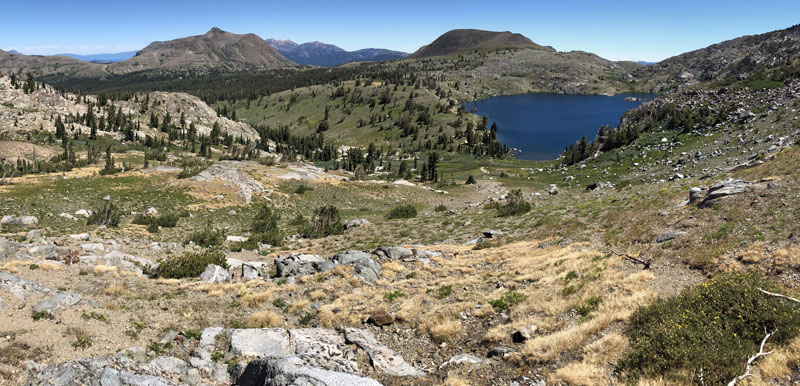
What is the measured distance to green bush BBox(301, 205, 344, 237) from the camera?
127 feet

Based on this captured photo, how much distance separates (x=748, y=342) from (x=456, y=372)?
8106 millimetres

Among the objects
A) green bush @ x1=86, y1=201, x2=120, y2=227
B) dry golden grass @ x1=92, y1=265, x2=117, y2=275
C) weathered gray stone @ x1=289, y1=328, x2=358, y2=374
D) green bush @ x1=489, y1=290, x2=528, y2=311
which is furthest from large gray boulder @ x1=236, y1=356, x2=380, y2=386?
green bush @ x1=86, y1=201, x2=120, y2=227

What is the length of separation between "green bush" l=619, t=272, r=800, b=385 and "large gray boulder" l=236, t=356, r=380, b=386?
782 cm

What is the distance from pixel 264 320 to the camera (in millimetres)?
16203

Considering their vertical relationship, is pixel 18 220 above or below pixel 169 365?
below

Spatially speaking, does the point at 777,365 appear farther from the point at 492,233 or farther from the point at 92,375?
the point at 492,233

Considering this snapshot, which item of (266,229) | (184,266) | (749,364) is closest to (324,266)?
(184,266)

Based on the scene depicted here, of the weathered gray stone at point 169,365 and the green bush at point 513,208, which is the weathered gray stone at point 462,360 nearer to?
the weathered gray stone at point 169,365

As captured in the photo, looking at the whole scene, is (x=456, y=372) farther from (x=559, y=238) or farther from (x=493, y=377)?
(x=559, y=238)

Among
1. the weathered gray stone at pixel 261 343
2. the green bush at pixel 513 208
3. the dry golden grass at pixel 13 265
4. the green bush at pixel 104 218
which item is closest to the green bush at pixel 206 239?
the green bush at pixel 104 218

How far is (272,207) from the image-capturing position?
173 feet

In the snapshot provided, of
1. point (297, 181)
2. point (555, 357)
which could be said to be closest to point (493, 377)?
point (555, 357)

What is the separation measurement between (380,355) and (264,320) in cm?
622

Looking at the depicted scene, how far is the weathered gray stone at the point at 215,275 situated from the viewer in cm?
2138
